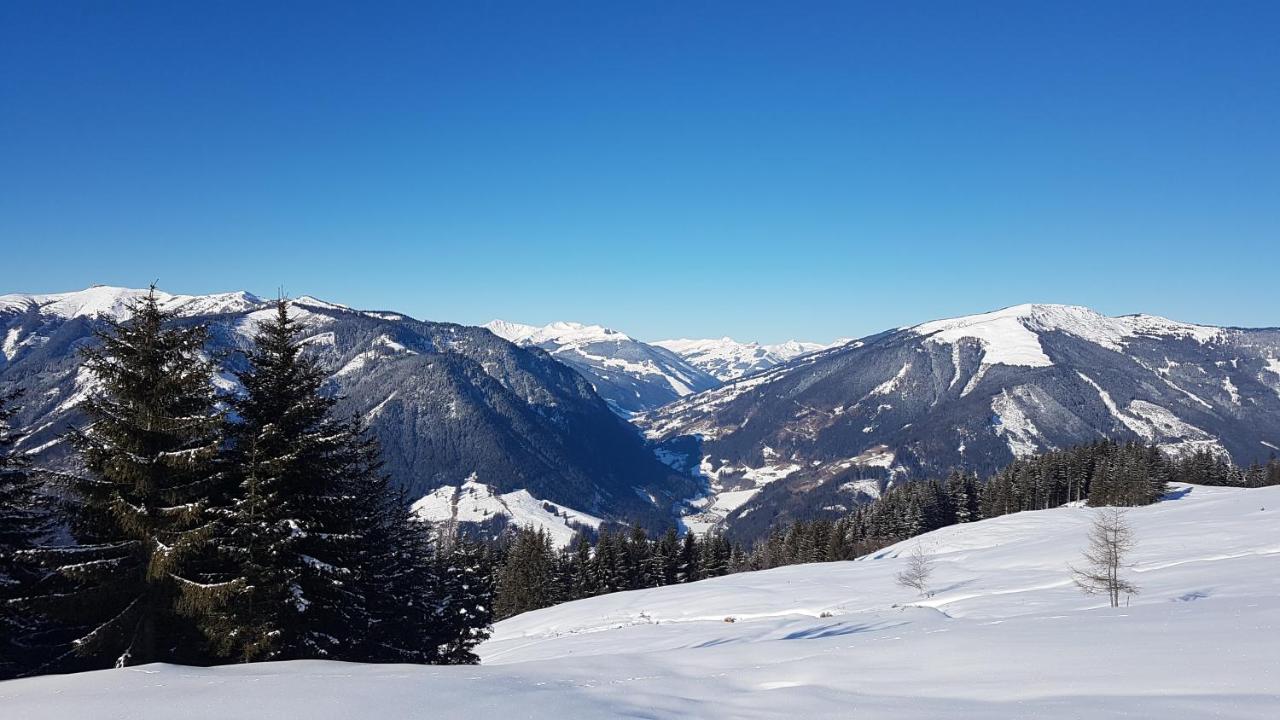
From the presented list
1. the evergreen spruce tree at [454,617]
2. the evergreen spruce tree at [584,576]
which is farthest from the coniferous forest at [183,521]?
the evergreen spruce tree at [584,576]

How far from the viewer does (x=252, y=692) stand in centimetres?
853

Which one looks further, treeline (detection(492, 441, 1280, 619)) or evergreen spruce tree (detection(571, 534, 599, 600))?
treeline (detection(492, 441, 1280, 619))

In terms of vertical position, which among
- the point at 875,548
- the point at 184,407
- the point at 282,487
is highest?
the point at 184,407

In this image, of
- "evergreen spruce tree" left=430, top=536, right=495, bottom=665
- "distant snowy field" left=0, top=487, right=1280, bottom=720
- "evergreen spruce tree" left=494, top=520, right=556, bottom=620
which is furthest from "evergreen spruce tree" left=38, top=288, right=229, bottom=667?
"evergreen spruce tree" left=494, top=520, right=556, bottom=620

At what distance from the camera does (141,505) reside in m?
16.3

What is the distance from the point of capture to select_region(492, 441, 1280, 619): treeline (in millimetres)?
72000

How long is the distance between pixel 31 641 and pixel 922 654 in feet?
78.1

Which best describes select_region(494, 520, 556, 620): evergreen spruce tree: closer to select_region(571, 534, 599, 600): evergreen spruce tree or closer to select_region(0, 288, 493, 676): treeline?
select_region(571, 534, 599, 600): evergreen spruce tree

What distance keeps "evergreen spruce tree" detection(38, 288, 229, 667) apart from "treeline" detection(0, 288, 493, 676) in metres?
0.04

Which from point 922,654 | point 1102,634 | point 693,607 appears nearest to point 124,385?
point 922,654

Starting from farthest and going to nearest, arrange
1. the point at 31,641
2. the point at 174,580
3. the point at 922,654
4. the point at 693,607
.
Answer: the point at 693,607 → the point at 31,641 → the point at 174,580 → the point at 922,654

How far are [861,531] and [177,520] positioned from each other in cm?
9979

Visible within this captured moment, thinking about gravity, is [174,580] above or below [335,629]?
above

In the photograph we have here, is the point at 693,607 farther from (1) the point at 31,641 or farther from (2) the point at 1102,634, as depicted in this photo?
(1) the point at 31,641
